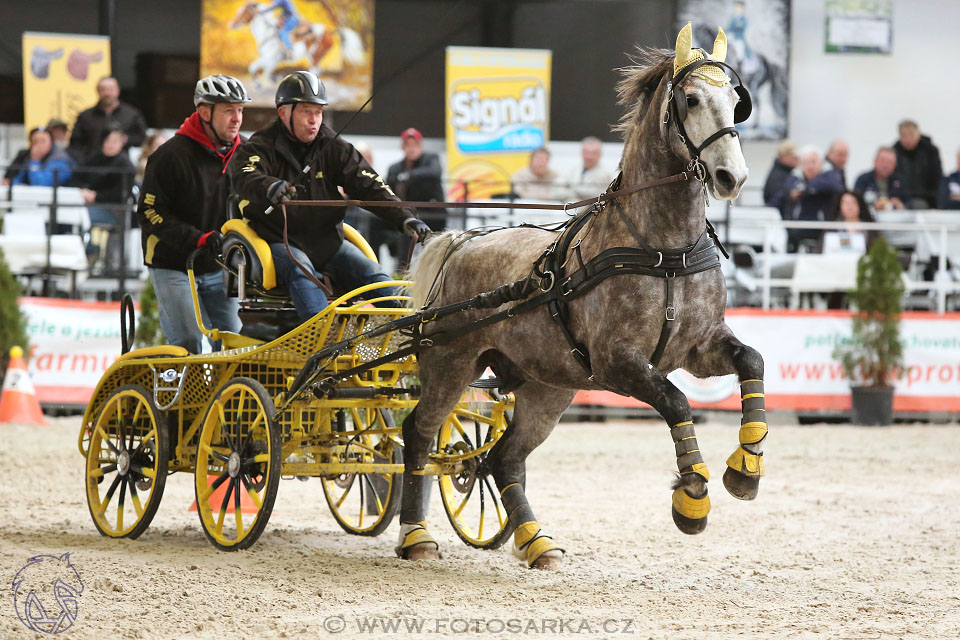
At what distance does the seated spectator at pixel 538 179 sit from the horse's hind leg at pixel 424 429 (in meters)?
7.65

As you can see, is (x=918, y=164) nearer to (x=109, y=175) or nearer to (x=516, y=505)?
(x=109, y=175)

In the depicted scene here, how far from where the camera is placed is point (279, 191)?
211 inches

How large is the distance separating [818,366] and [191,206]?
770cm

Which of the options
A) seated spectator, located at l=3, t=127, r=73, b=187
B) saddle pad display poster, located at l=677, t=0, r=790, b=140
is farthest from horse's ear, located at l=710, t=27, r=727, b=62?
saddle pad display poster, located at l=677, t=0, r=790, b=140

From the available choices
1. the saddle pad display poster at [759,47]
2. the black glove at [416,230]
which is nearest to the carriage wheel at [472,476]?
the black glove at [416,230]

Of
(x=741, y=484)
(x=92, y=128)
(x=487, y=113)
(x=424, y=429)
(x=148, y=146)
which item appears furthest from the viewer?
(x=487, y=113)

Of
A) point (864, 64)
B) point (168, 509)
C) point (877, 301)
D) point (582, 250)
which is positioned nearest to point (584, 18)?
point (864, 64)

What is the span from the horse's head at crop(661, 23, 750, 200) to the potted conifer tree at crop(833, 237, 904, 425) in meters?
7.90

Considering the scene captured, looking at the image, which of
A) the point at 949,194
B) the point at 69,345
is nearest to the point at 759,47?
the point at 949,194

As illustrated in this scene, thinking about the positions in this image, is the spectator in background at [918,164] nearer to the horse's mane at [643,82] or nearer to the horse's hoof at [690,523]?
the horse's mane at [643,82]

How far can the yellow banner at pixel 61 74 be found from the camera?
14273 mm

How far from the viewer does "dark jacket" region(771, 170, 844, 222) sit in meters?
13.3

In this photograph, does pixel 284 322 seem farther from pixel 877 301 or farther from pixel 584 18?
pixel 584 18

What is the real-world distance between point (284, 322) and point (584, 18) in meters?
11.8
